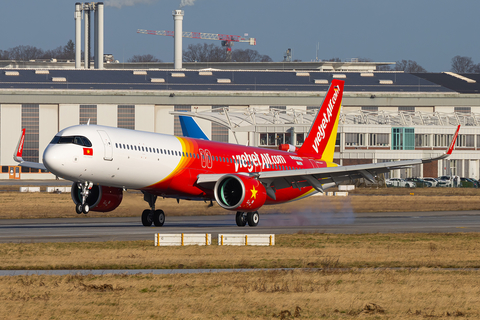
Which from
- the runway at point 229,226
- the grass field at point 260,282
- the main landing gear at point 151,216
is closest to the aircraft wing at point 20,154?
the runway at point 229,226

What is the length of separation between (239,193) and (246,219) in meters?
3.14

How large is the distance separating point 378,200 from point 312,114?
50995 millimetres

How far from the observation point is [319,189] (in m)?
43.7

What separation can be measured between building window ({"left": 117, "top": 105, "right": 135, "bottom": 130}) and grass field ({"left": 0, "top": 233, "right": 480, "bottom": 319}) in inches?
4166

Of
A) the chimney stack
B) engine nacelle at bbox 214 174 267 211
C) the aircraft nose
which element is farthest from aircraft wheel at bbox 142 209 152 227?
the chimney stack

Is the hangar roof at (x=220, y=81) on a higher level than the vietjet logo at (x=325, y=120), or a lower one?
higher

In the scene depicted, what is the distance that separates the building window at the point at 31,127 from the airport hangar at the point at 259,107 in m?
0.19

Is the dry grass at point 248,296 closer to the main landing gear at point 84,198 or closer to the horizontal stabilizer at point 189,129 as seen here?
the main landing gear at point 84,198

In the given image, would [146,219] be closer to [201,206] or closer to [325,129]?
[325,129]

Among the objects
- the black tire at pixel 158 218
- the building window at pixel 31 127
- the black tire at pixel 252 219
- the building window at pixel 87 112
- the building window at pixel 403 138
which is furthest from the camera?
the building window at pixel 87 112

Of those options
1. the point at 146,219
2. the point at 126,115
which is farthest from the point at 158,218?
the point at 126,115

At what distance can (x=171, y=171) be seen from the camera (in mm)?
38688

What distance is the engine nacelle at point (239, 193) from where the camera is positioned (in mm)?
39031

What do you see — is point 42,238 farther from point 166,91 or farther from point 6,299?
point 166,91
